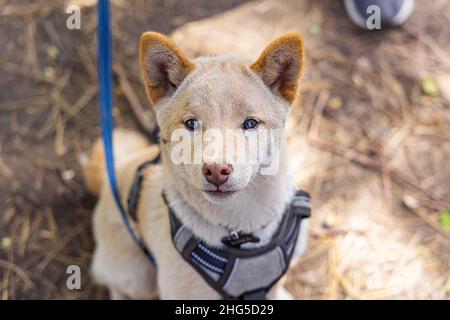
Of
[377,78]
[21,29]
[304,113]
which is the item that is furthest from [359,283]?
[21,29]

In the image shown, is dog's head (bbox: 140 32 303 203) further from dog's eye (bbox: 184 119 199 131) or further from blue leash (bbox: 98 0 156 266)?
blue leash (bbox: 98 0 156 266)

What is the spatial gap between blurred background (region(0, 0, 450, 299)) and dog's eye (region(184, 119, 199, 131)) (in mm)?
1629

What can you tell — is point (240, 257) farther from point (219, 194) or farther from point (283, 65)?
point (283, 65)

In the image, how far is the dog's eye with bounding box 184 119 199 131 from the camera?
90.9 inches

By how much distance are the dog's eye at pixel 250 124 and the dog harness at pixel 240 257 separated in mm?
551

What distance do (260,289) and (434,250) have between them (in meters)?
1.46

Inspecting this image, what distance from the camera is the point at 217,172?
6.97ft

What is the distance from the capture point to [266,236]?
2.61 m

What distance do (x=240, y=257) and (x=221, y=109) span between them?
74 centimetres

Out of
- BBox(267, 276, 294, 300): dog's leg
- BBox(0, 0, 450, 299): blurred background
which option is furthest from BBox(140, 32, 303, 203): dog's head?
BBox(0, 0, 450, 299): blurred background

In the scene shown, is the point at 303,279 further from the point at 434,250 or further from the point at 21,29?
A: the point at 21,29

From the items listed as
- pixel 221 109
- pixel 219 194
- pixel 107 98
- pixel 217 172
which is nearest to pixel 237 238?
pixel 219 194

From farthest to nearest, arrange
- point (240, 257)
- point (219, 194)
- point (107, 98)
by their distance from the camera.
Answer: point (107, 98)
point (240, 257)
point (219, 194)

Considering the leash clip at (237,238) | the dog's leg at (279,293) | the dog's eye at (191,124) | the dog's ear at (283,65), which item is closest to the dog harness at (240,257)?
the leash clip at (237,238)
